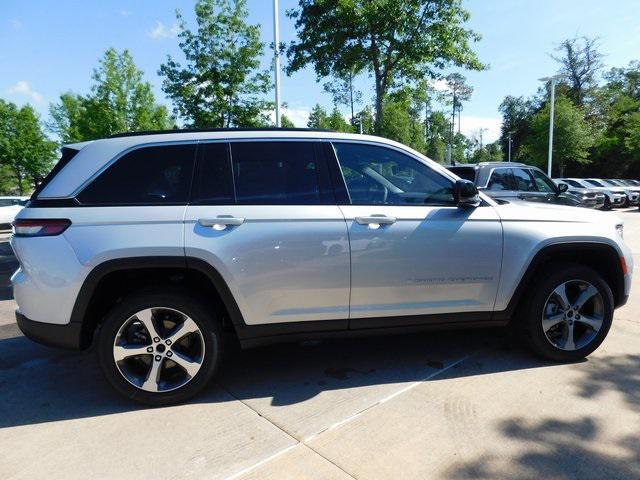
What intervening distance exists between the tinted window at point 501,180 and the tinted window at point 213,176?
589 cm

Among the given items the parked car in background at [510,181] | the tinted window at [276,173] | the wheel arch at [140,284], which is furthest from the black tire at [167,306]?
the parked car in background at [510,181]

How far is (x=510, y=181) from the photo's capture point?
816 centimetres

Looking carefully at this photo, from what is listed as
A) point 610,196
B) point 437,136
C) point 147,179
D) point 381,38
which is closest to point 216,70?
point 381,38

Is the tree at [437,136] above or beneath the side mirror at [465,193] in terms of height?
above

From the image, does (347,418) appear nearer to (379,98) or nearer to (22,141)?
(379,98)

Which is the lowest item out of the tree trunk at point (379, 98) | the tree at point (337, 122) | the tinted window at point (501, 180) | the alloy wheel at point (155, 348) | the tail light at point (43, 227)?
the alloy wheel at point (155, 348)

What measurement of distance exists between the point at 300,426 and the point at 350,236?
1280mm

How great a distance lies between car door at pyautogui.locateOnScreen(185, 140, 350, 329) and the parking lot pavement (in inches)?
24.5

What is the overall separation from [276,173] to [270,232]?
0.48 metres

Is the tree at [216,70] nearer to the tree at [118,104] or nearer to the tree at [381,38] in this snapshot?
the tree at [381,38]

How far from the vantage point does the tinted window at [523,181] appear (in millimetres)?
8258

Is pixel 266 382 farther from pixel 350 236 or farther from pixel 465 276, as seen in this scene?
pixel 465 276

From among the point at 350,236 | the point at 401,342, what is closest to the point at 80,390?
the point at 350,236

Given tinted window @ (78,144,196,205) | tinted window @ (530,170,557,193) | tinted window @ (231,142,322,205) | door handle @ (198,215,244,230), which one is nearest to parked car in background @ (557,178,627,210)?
tinted window @ (530,170,557,193)
